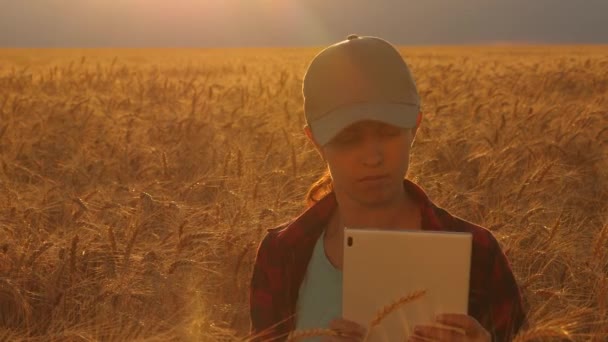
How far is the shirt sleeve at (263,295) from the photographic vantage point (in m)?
1.55

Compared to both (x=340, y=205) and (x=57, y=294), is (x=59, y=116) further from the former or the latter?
(x=340, y=205)

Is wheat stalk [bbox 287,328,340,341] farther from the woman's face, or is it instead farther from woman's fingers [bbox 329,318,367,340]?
the woman's face

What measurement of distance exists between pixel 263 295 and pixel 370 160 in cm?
40

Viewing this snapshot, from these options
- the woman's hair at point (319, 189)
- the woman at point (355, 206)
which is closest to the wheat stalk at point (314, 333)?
the woman at point (355, 206)

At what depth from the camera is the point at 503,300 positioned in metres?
1.45

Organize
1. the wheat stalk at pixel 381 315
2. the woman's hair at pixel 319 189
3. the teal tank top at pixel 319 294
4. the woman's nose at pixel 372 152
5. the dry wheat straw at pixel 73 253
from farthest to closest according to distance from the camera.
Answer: the dry wheat straw at pixel 73 253, the woman's hair at pixel 319 189, the teal tank top at pixel 319 294, the woman's nose at pixel 372 152, the wheat stalk at pixel 381 315

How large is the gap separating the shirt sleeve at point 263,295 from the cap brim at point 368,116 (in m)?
0.30

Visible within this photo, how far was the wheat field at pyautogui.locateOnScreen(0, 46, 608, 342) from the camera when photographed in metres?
2.04

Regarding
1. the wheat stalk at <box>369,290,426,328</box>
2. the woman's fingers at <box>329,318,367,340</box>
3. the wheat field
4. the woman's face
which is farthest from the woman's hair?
the wheat stalk at <box>369,290,426,328</box>

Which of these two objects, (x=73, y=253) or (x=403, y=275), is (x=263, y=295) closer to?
(x=403, y=275)

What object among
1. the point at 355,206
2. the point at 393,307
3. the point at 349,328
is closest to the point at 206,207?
the point at 355,206

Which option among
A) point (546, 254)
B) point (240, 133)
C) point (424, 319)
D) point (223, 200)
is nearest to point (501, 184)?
point (546, 254)

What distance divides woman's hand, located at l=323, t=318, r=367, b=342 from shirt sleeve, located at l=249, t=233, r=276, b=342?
325 millimetres

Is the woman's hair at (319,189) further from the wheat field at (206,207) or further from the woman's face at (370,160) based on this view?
the wheat field at (206,207)
